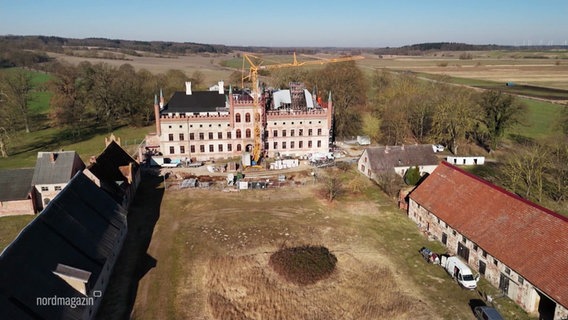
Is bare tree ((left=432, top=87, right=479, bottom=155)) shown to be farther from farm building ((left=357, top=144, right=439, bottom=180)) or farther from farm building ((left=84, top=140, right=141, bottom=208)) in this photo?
farm building ((left=84, top=140, right=141, bottom=208))

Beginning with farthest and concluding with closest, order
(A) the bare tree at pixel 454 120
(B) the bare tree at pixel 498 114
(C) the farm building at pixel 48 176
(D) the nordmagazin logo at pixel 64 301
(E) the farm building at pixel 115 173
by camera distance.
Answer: (A) the bare tree at pixel 454 120, (B) the bare tree at pixel 498 114, (C) the farm building at pixel 48 176, (E) the farm building at pixel 115 173, (D) the nordmagazin logo at pixel 64 301

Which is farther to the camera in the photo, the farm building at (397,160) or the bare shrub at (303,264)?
the farm building at (397,160)

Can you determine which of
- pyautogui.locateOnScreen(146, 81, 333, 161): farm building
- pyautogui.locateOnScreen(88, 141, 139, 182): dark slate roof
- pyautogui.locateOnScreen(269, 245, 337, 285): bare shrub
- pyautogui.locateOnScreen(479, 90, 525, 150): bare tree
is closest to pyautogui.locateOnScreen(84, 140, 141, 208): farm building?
pyautogui.locateOnScreen(88, 141, 139, 182): dark slate roof

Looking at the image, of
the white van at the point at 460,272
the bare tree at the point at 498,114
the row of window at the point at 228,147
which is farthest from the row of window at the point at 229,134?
the white van at the point at 460,272

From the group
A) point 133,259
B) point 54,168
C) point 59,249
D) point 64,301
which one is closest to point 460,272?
point 133,259

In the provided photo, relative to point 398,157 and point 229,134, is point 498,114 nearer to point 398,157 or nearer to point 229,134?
point 398,157

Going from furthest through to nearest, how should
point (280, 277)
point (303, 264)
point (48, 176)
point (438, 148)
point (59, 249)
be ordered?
point (438, 148) → point (48, 176) → point (303, 264) → point (280, 277) → point (59, 249)

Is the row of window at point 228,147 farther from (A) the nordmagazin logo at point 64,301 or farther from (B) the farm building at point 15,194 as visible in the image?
(A) the nordmagazin logo at point 64,301
